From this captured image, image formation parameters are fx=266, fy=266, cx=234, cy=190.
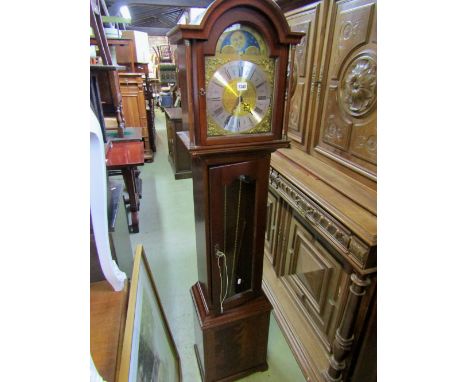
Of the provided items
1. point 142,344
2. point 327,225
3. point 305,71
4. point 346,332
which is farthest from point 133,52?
point 346,332

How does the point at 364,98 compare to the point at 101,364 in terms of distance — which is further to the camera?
the point at 364,98

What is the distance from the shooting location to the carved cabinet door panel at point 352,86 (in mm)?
1039

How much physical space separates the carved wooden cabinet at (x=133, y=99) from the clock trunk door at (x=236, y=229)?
3693 millimetres

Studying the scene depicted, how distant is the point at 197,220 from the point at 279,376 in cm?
100

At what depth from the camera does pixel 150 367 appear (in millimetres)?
804

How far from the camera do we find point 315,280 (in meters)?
1.38

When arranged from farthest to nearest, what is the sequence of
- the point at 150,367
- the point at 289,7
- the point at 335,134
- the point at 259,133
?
the point at 289,7 < the point at 335,134 < the point at 259,133 < the point at 150,367

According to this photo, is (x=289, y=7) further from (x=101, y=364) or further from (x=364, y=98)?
(x=101, y=364)

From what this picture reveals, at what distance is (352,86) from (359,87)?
47mm

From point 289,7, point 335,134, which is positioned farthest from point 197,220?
point 289,7

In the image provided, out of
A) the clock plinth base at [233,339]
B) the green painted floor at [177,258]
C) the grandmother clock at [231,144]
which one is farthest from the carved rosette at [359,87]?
the green painted floor at [177,258]

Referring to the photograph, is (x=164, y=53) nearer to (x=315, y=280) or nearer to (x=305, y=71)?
(x=305, y=71)

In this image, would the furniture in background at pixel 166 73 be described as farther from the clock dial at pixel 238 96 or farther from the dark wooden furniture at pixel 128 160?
the clock dial at pixel 238 96
